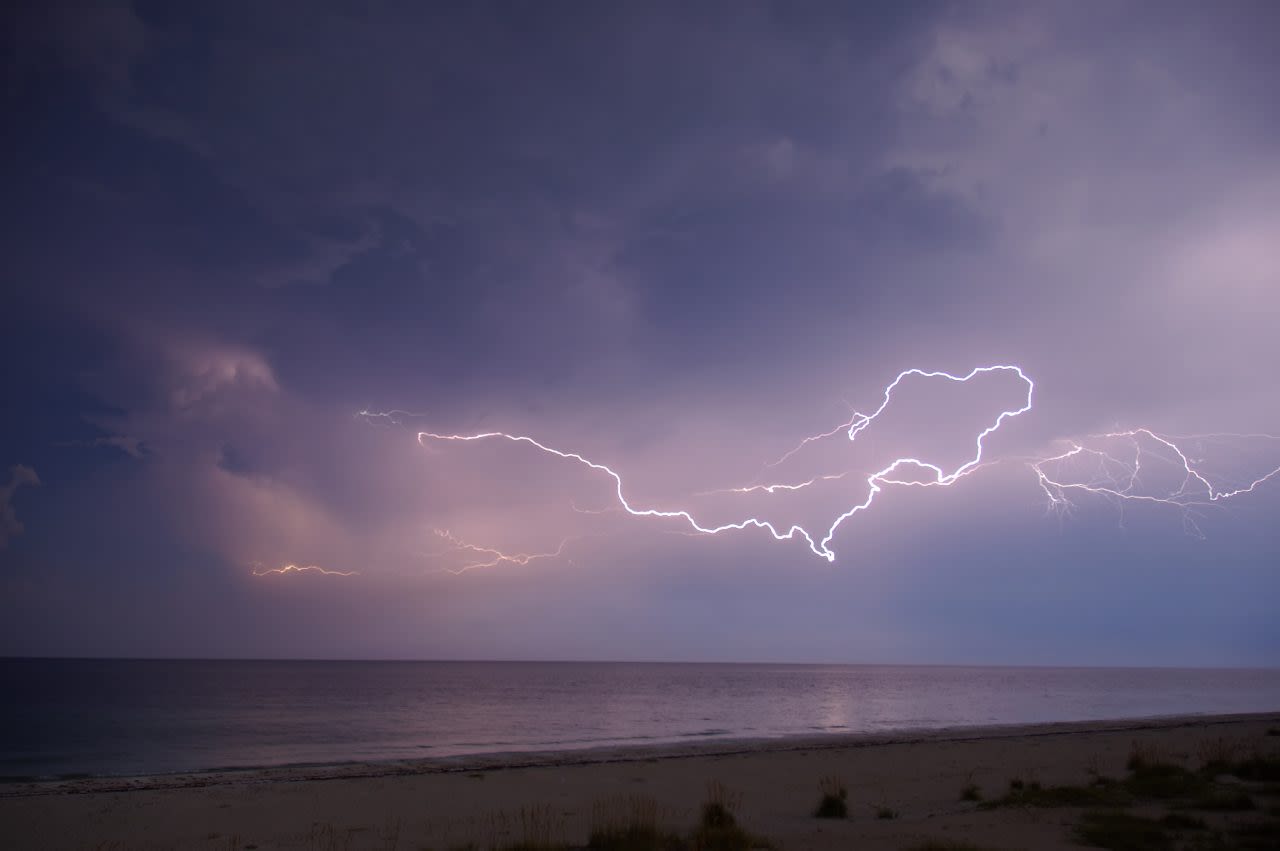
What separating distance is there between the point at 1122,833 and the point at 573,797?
35.1 ft

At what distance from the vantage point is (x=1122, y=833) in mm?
9828

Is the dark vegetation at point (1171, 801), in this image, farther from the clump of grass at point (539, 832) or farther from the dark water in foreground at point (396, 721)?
the dark water in foreground at point (396, 721)

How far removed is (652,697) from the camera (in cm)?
6506

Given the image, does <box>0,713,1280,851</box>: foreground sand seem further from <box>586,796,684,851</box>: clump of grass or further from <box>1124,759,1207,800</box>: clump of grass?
<box>1124,759,1207,800</box>: clump of grass

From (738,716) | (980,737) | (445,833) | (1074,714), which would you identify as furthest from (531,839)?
(1074,714)

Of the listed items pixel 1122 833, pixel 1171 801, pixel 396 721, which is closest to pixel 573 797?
pixel 1122 833

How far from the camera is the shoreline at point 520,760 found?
20.1 metres

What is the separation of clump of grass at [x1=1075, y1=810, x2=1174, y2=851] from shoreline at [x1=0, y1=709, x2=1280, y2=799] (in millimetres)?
14234

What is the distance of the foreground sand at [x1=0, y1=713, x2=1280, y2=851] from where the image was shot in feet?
39.5

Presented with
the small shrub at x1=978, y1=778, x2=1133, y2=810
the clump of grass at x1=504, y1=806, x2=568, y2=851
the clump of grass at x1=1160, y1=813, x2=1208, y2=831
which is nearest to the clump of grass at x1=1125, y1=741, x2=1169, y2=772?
the small shrub at x1=978, y1=778, x2=1133, y2=810

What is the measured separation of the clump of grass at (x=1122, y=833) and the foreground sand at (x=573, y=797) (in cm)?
35

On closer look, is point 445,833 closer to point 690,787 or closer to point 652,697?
point 690,787

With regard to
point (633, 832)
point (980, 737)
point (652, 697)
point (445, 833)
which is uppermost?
point (633, 832)

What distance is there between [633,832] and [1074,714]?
46.5m
